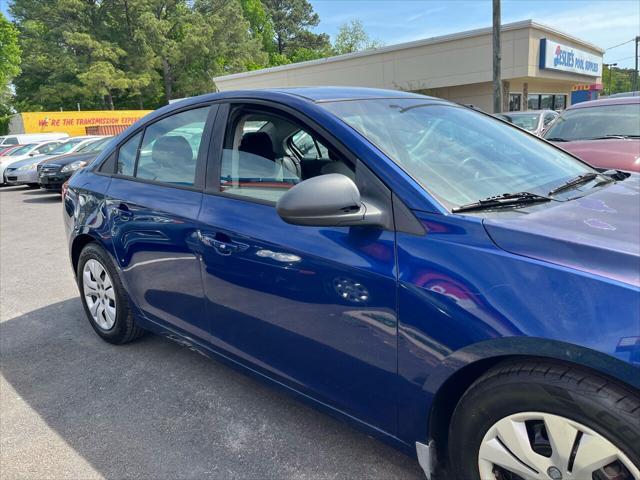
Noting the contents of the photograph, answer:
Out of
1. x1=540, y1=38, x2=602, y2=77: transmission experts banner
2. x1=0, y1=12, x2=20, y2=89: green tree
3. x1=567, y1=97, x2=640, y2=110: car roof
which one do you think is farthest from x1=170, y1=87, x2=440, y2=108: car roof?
x1=0, y1=12, x2=20, y2=89: green tree

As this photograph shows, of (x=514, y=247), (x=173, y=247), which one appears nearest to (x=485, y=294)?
(x=514, y=247)

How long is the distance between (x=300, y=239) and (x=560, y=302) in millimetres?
1015

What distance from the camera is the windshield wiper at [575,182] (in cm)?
220

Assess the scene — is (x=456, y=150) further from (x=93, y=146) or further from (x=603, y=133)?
(x=93, y=146)

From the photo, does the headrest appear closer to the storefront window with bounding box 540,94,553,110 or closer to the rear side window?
the rear side window

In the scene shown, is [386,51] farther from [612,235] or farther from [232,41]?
[232,41]

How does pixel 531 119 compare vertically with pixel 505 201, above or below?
above

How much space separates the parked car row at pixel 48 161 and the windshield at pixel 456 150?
834 cm

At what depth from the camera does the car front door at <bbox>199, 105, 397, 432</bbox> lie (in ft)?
6.25

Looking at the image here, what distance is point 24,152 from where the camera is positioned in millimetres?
16359

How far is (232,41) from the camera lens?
162ft

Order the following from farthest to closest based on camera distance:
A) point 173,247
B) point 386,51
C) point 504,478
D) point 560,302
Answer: point 386,51 → point 173,247 → point 504,478 → point 560,302

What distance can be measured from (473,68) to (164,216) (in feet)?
72.0

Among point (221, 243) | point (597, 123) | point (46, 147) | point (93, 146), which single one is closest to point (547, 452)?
point (221, 243)
